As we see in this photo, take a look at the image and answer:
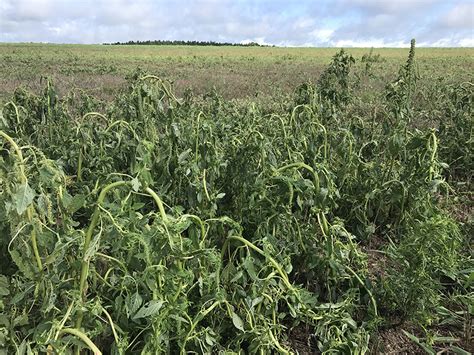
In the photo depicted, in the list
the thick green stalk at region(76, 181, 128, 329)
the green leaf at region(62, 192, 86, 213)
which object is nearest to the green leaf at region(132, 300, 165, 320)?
the thick green stalk at region(76, 181, 128, 329)

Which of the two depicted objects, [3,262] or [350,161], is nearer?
[3,262]

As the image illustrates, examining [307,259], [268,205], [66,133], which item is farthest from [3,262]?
[66,133]

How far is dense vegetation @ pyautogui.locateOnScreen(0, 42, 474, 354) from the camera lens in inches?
66.1

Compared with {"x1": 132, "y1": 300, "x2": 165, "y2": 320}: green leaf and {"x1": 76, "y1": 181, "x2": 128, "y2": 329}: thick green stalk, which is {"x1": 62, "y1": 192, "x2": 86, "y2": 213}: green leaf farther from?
{"x1": 132, "y1": 300, "x2": 165, "y2": 320}: green leaf

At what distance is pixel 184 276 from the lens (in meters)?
1.76

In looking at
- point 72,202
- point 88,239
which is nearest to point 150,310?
point 88,239

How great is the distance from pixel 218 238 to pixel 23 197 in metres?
1.22

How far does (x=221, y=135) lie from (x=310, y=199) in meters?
1.04

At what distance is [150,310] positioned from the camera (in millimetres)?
1631

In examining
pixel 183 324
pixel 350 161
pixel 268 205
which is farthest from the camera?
pixel 350 161

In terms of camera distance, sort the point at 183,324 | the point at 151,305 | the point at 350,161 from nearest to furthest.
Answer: the point at 151,305 < the point at 183,324 < the point at 350,161

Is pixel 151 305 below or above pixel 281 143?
below

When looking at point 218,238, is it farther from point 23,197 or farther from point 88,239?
point 23,197

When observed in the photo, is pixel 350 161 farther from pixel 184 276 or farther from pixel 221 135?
pixel 184 276
